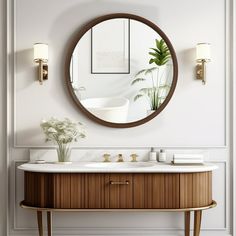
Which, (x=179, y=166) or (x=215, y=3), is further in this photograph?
(x=215, y=3)

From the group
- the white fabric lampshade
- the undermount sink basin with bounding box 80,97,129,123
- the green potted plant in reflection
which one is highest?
the white fabric lampshade

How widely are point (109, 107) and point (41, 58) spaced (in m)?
0.68

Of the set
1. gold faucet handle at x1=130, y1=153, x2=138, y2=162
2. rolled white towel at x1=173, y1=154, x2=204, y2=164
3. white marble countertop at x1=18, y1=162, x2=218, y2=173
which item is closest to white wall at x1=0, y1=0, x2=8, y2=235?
white marble countertop at x1=18, y1=162, x2=218, y2=173

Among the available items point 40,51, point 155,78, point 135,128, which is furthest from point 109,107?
point 40,51

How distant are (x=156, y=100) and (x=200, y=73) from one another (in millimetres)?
426

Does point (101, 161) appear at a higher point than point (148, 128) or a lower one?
lower

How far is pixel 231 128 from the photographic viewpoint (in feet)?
12.2

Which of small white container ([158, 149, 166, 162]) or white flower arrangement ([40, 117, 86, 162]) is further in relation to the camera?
small white container ([158, 149, 166, 162])

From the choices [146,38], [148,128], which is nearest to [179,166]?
[148,128]

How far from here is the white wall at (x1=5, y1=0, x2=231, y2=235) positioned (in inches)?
145

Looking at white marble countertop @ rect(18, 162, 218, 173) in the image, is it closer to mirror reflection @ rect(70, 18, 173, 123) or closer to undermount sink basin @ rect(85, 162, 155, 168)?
undermount sink basin @ rect(85, 162, 155, 168)

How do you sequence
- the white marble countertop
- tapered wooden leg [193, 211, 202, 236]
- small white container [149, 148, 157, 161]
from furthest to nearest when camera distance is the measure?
small white container [149, 148, 157, 161] → tapered wooden leg [193, 211, 202, 236] → the white marble countertop

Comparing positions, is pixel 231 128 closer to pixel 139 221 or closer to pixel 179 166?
pixel 179 166

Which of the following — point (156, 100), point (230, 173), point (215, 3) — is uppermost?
point (215, 3)
